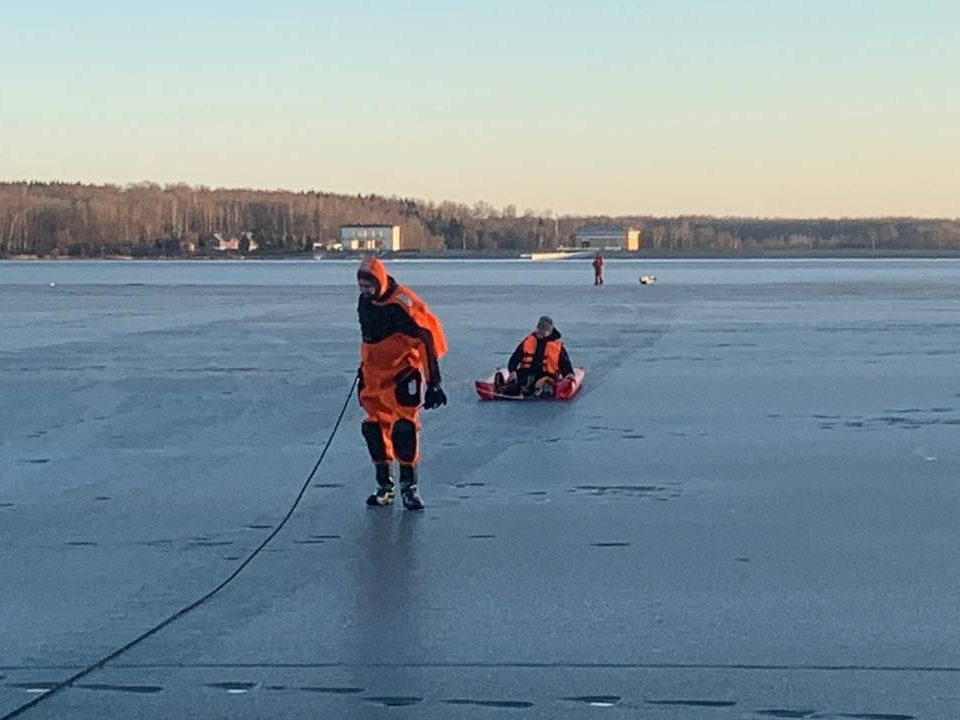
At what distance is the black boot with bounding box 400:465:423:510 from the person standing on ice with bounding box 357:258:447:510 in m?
0.08

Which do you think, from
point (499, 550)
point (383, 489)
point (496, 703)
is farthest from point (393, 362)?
point (496, 703)

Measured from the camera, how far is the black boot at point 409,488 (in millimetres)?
9531

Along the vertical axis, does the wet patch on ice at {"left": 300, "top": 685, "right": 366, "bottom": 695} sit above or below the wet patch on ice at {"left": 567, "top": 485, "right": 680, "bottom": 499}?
above

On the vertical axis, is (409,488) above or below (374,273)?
below

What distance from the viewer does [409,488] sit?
9547mm

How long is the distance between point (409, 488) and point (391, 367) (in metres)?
0.75

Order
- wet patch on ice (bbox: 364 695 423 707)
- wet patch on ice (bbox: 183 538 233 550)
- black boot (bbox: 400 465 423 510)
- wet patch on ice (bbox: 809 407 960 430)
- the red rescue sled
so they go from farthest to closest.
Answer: the red rescue sled, wet patch on ice (bbox: 809 407 960 430), black boot (bbox: 400 465 423 510), wet patch on ice (bbox: 183 538 233 550), wet patch on ice (bbox: 364 695 423 707)

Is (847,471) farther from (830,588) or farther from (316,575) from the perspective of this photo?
(316,575)

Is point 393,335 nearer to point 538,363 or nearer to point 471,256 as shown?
point 538,363

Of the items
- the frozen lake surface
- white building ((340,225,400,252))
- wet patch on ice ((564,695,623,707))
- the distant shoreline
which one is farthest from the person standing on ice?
white building ((340,225,400,252))

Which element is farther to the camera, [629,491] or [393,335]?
[629,491]

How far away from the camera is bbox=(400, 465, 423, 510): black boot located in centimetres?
953

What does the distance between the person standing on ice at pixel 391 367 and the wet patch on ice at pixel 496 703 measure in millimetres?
4195

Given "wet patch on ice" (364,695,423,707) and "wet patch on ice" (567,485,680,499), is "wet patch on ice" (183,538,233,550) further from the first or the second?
"wet patch on ice" (364,695,423,707)
